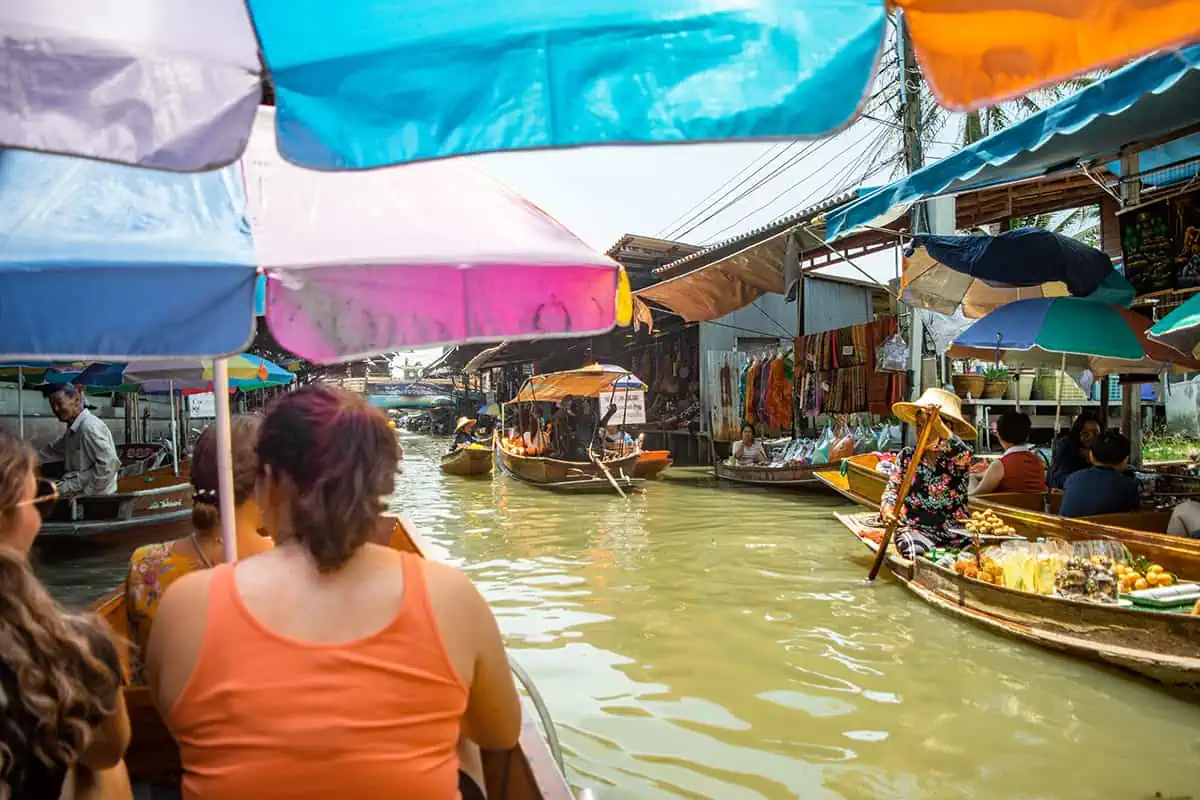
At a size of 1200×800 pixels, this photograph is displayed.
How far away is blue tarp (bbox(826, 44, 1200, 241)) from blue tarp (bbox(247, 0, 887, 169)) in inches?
122

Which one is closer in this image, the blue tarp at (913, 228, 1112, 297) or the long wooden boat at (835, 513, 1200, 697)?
the long wooden boat at (835, 513, 1200, 697)

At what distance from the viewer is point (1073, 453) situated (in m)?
7.95

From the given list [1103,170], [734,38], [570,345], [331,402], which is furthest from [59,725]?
[570,345]

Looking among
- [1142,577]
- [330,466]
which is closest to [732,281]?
[1142,577]

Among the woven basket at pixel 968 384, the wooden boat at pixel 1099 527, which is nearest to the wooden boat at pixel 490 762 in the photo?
the wooden boat at pixel 1099 527

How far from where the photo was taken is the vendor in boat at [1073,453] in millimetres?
7941

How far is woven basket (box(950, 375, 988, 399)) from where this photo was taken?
12352 millimetres

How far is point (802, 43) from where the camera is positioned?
1.69 m

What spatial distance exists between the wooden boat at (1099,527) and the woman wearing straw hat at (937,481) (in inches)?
18.3

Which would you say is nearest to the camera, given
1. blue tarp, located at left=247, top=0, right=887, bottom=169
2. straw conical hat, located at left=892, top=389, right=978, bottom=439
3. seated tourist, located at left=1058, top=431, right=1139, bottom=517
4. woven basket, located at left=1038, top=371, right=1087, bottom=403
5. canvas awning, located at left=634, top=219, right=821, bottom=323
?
blue tarp, located at left=247, top=0, right=887, bottom=169

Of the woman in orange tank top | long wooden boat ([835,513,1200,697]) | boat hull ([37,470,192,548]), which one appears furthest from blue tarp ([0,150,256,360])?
boat hull ([37,470,192,548])

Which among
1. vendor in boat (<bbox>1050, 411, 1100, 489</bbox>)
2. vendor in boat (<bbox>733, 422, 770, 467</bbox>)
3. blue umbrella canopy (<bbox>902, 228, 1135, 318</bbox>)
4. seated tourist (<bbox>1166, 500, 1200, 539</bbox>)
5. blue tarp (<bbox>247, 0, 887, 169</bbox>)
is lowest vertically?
vendor in boat (<bbox>733, 422, 770, 467</bbox>)

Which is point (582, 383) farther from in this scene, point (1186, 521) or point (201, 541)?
point (201, 541)

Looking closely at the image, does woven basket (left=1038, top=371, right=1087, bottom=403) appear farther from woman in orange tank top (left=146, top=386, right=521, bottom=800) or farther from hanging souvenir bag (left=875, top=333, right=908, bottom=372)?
woman in orange tank top (left=146, top=386, right=521, bottom=800)
